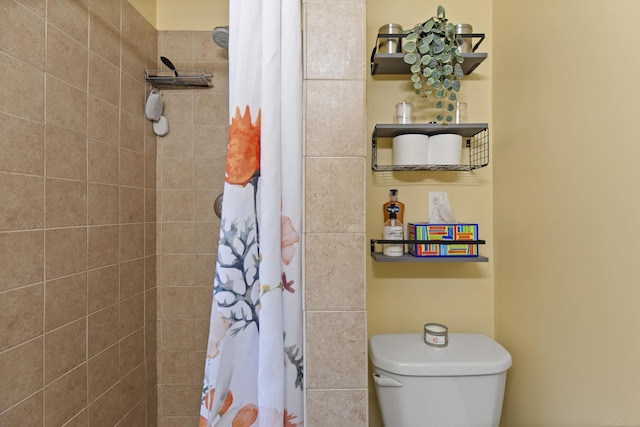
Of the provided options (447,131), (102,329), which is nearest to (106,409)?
(102,329)

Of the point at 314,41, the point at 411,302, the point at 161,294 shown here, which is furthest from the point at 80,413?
the point at 314,41

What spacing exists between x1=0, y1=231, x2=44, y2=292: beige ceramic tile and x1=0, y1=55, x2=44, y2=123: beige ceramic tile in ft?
1.01

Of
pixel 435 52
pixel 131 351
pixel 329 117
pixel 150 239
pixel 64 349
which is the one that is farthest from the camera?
pixel 150 239

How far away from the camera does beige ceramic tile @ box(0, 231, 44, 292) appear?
30.1 inches

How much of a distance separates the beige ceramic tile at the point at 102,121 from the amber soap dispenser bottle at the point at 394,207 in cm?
101

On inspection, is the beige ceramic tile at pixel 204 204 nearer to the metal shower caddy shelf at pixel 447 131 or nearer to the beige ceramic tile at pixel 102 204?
the beige ceramic tile at pixel 102 204

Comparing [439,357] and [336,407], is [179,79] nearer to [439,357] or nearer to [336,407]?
[336,407]

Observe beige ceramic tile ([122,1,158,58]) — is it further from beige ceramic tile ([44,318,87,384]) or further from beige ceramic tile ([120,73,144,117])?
beige ceramic tile ([44,318,87,384])

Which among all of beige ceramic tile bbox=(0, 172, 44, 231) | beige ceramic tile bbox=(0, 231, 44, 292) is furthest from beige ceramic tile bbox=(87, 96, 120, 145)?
beige ceramic tile bbox=(0, 231, 44, 292)

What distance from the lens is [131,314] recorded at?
1.21m

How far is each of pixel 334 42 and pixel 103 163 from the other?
87 centimetres

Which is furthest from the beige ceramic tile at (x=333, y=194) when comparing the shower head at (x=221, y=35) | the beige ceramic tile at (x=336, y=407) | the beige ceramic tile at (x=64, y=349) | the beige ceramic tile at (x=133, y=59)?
the beige ceramic tile at (x=133, y=59)

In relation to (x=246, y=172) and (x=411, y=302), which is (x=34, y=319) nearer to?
(x=246, y=172)

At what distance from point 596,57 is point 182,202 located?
1.44 m
